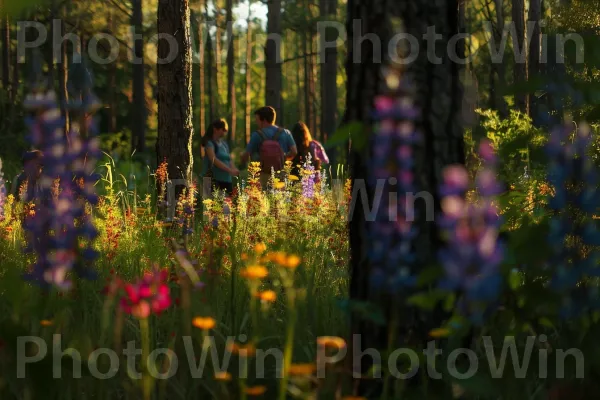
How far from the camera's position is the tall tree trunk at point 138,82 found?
19.8 meters

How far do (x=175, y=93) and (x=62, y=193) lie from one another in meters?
4.85

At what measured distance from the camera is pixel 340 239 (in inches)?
197

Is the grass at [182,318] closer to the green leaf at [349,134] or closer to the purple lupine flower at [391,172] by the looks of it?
the purple lupine flower at [391,172]

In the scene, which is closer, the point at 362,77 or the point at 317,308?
the point at 362,77

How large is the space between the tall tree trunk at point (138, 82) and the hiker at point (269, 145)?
10836 millimetres

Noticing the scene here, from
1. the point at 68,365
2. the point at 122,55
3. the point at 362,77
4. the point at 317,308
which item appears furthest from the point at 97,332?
the point at 122,55

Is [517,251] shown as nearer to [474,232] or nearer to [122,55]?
[474,232]

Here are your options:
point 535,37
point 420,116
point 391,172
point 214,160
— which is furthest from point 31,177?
point 535,37

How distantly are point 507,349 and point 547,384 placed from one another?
0.19 metres

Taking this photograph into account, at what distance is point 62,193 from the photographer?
8.45 ft

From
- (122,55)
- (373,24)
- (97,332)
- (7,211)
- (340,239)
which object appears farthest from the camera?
(122,55)

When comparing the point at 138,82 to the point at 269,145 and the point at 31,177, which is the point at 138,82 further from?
the point at 31,177

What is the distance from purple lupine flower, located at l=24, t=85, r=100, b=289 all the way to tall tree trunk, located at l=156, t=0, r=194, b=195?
14.8 ft

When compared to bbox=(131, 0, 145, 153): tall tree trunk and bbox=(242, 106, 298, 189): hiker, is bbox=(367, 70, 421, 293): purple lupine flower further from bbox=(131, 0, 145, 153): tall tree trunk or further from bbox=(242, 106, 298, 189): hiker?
bbox=(131, 0, 145, 153): tall tree trunk
